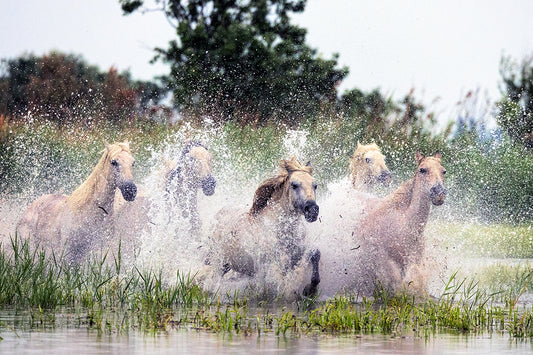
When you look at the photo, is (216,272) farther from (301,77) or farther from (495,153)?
(301,77)

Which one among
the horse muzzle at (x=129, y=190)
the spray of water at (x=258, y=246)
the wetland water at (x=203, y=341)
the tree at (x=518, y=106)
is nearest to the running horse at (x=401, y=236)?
the spray of water at (x=258, y=246)

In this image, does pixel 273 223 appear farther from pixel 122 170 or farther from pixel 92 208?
pixel 92 208

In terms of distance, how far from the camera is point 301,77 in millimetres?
36969

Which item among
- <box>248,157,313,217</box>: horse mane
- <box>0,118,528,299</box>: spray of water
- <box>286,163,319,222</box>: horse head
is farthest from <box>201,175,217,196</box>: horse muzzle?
<box>286,163,319,222</box>: horse head

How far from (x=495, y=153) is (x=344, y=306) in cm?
1532

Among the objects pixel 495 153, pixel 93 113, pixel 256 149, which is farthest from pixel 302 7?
pixel 256 149

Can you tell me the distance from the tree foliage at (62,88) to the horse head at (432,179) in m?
27.2

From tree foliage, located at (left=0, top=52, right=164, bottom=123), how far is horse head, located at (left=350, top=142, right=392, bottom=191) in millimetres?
24011

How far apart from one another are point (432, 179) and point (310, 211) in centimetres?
185

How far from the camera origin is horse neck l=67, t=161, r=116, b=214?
39.2 feet

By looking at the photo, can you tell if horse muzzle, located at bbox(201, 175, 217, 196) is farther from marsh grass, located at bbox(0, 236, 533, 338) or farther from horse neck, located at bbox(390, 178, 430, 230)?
horse neck, located at bbox(390, 178, 430, 230)

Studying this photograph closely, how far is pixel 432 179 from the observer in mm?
11086

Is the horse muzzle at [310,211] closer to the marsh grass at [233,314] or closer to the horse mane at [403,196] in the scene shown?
the marsh grass at [233,314]

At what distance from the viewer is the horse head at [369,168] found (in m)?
13.9
